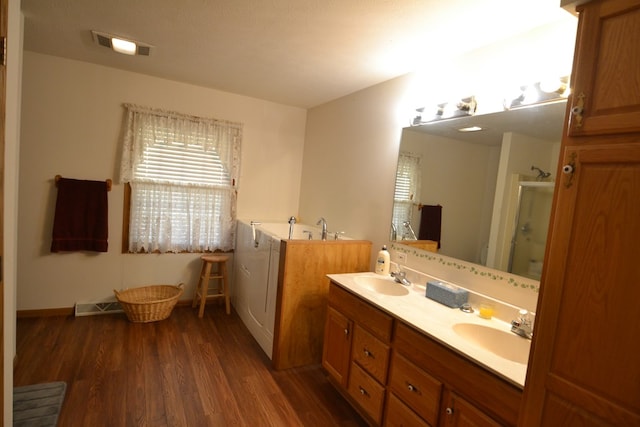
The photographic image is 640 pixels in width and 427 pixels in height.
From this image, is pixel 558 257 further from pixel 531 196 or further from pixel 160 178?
pixel 160 178

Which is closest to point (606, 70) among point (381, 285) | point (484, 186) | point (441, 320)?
point (484, 186)

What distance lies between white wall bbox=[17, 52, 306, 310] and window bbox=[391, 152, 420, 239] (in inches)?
78.1

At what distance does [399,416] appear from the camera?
1717 mm

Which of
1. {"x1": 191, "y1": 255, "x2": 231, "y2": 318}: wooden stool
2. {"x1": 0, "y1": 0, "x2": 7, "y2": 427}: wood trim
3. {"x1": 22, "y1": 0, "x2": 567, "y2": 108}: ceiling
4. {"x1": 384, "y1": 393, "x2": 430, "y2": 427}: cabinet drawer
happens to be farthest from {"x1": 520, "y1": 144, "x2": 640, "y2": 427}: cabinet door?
{"x1": 191, "y1": 255, "x2": 231, "y2": 318}: wooden stool

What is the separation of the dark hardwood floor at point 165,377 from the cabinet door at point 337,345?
0.22 metres

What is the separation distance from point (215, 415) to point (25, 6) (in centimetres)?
274

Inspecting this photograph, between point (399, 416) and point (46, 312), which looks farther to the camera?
point (46, 312)

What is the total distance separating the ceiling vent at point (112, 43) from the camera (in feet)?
7.86

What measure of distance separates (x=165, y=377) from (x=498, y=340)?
86.0 inches

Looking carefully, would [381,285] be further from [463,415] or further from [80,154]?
[80,154]

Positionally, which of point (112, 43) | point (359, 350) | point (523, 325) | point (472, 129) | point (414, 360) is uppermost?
point (112, 43)

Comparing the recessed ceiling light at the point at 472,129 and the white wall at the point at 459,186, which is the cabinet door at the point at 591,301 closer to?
the white wall at the point at 459,186

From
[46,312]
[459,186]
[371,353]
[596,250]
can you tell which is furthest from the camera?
[46,312]

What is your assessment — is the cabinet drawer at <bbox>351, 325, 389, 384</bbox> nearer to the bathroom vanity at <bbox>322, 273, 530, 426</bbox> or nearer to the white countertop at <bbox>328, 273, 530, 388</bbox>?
the bathroom vanity at <bbox>322, 273, 530, 426</bbox>
